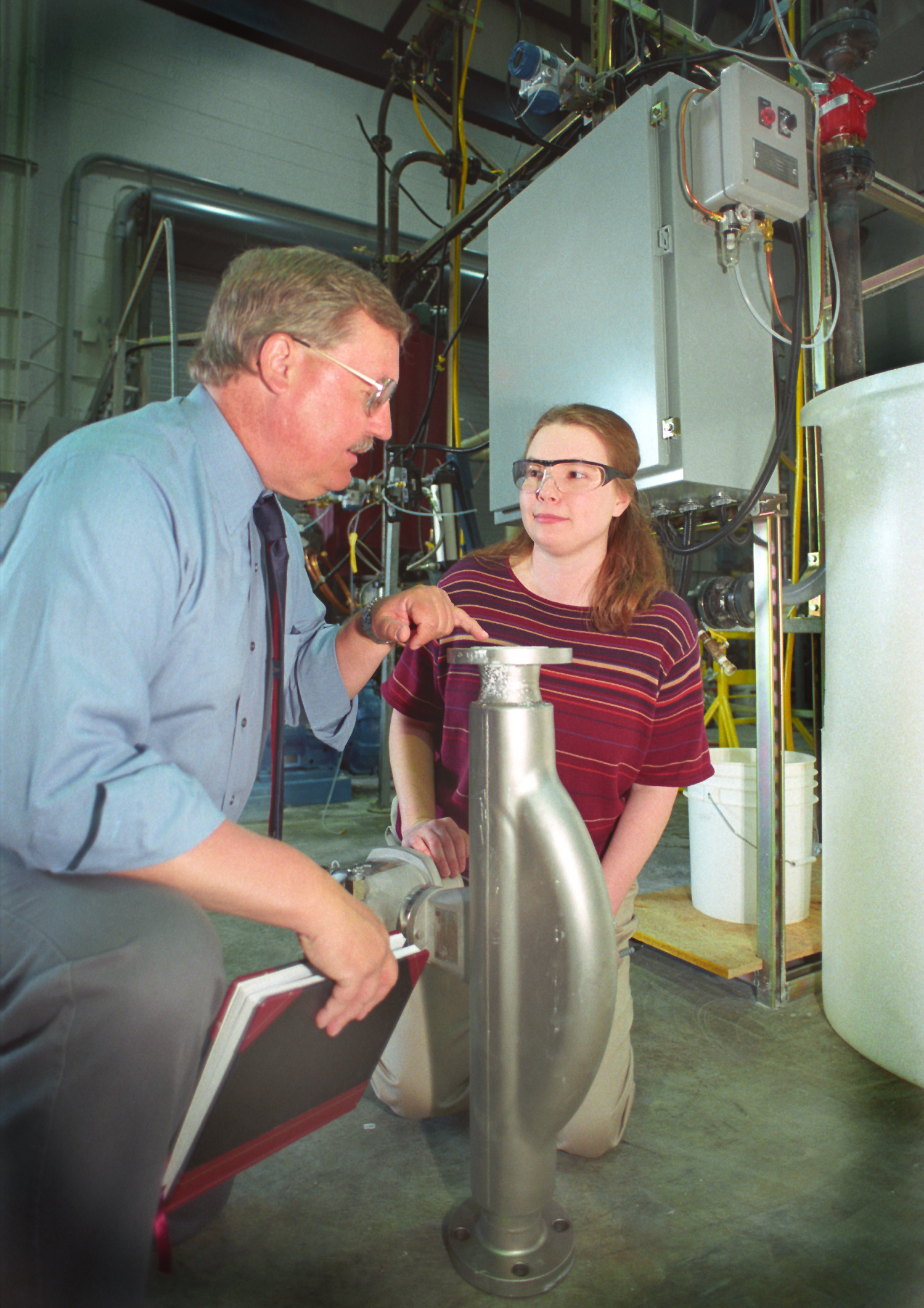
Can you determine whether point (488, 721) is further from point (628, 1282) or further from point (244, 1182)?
point (244, 1182)

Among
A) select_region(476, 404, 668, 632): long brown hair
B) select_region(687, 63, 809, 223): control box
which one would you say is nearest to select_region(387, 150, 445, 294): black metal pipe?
select_region(687, 63, 809, 223): control box

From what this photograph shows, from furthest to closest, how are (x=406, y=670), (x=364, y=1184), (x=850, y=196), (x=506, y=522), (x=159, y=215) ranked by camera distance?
(x=159, y=215) < (x=506, y=522) < (x=850, y=196) < (x=406, y=670) < (x=364, y=1184)

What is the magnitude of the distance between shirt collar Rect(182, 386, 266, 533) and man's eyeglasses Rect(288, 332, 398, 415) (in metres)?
0.14

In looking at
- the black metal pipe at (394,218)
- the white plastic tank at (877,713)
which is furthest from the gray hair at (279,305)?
the black metal pipe at (394,218)

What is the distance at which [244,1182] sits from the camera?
112 centimetres

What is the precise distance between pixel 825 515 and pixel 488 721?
1109 mm

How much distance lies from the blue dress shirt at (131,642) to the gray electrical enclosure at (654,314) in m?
0.97

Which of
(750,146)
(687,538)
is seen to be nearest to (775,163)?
(750,146)

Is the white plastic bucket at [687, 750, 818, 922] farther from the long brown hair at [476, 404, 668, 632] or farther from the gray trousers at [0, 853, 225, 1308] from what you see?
the gray trousers at [0, 853, 225, 1308]

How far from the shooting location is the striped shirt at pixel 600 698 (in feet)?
4.23

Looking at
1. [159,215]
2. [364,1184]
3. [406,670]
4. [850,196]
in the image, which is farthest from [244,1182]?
[159,215]

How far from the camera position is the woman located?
4.22ft

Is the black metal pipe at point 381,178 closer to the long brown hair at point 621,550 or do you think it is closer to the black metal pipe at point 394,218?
the black metal pipe at point 394,218

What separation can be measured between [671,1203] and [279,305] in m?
1.33
